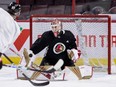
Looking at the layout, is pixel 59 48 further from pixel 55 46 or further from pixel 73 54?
pixel 73 54

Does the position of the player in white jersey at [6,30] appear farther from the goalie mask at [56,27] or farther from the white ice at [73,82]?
the goalie mask at [56,27]

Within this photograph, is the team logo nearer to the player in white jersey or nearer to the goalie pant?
the goalie pant

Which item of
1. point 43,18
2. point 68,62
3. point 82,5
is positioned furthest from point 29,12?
point 68,62

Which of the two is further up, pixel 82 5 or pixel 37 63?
pixel 82 5

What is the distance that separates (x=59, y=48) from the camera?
668cm

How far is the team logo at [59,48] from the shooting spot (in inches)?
262

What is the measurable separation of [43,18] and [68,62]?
910 millimetres

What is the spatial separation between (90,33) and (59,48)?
90cm

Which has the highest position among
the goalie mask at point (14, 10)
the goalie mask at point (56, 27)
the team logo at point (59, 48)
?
the goalie mask at point (14, 10)

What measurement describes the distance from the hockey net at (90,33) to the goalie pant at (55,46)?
59cm

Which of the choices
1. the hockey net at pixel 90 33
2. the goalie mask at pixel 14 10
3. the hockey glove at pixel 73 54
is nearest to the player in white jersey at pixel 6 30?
the goalie mask at pixel 14 10

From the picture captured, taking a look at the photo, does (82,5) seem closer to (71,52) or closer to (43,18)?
(43,18)

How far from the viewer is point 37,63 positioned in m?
7.28

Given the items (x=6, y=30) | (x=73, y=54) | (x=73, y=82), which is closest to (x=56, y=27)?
(x=73, y=54)
